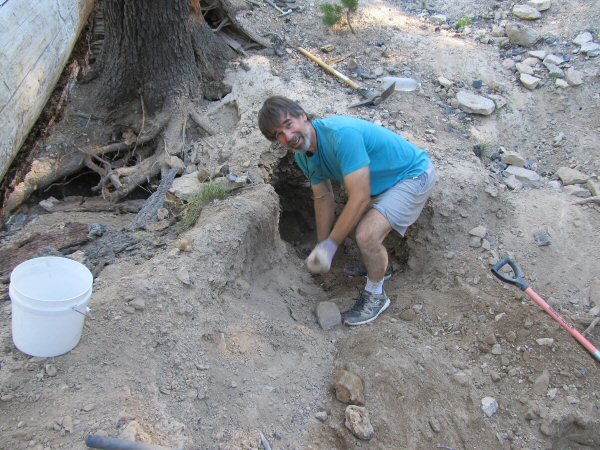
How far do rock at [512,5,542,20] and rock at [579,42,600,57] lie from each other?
29.0 inches

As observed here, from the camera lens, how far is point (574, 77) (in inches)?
184

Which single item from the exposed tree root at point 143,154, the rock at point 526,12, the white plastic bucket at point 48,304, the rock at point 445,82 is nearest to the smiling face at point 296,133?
the white plastic bucket at point 48,304

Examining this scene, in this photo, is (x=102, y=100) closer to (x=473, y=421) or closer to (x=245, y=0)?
(x=245, y=0)

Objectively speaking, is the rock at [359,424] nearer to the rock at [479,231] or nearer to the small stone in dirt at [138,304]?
the small stone in dirt at [138,304]

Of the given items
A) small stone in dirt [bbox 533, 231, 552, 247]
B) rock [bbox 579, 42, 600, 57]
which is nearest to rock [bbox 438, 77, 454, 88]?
rock [bbox 579, 42, 600, 57]

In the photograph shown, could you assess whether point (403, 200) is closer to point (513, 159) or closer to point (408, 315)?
point (408, 315)

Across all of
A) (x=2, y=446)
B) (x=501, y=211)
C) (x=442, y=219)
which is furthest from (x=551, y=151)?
(x=2, y=446)

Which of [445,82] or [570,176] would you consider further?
[445,82]

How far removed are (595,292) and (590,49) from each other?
9.38 ft

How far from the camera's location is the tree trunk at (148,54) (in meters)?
3.95

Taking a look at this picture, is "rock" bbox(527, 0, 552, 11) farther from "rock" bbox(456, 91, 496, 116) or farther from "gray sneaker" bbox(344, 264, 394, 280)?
"gray sneaker" bbox(344, 264, 394, 280)

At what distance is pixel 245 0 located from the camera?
557 cm

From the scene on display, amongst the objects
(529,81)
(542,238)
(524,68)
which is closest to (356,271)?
(542,238)

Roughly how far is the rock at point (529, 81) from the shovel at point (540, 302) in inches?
92.2
